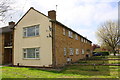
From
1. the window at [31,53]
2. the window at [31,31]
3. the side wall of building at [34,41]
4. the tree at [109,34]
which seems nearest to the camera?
the side wall of building at [34,41]

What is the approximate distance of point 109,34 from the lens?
43375 millimetres

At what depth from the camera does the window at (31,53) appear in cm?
1731

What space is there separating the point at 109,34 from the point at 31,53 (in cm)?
3411

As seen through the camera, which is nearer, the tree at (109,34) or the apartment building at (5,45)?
the apartment building at (5,45)

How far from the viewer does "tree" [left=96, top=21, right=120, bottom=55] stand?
138 ft

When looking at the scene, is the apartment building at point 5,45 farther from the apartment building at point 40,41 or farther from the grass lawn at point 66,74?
the grass lawn at point 66,74

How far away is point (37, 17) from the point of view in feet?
58.2

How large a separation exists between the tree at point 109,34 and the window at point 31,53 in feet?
110

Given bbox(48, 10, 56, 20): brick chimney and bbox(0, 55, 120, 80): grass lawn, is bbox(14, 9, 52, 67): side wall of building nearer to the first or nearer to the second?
bbox(48, 10, 56, 20): brick chimney

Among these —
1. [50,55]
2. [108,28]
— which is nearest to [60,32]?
[50,55]

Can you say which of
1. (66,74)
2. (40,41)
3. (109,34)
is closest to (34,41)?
(40,41)

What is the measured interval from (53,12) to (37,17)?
2622mm

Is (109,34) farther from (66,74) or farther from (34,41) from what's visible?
(66,74)

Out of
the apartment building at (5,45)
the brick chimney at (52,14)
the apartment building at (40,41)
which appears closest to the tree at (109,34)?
the apartment building at (40,41)
